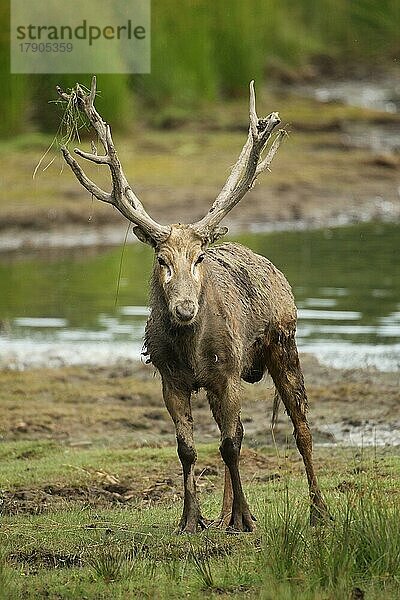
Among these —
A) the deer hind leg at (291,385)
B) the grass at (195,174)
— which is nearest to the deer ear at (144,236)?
the deer hind leg at (291,385)

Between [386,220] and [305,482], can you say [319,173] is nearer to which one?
[386,220]

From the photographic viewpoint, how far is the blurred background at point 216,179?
48.0 feet

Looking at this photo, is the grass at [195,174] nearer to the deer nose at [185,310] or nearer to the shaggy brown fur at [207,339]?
the shaggy brown fur at [207,339]

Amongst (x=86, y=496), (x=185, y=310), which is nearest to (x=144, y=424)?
(x=86, y=496)

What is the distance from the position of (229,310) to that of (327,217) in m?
15.5

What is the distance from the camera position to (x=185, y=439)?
7344mm

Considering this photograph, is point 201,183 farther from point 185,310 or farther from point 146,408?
point 185,310

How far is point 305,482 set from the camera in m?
8.80

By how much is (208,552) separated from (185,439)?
81 cm

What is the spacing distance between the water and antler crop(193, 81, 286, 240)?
5451 mm

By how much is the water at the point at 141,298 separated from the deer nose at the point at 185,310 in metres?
6.14

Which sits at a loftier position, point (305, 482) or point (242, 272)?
point (242, 272)

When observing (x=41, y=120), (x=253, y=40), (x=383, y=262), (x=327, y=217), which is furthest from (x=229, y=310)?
(x=253, y=40)

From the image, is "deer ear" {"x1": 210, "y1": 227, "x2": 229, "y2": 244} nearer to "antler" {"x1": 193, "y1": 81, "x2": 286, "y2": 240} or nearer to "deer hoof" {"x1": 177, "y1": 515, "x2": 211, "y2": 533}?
"antler" {"x1": 193, "y1": 81, "x2": 286, "y2": 240}
